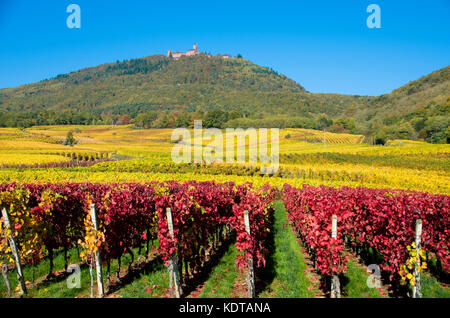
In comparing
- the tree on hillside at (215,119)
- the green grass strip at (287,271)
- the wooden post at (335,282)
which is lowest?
the green grass strip at (287,271)

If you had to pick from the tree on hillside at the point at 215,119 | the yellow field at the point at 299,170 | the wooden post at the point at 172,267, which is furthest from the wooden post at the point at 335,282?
the tree on hillside at the point at 215,119

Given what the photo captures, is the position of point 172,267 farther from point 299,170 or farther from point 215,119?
point 215,119

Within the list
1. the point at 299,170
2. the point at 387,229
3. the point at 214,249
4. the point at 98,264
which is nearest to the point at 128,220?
the point at 98,264

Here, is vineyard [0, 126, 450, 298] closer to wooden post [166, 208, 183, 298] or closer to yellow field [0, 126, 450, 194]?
wooden post [166, 208, 183, 298]

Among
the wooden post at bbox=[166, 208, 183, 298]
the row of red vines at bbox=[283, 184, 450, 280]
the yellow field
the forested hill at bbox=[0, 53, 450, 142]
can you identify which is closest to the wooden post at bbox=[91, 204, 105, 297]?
the wooden post at bbox=[166, 208, 183, 298]

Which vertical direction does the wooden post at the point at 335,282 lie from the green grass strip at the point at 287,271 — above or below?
above

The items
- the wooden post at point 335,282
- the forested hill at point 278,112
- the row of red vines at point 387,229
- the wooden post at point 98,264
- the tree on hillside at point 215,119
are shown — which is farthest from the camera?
the tree on hillside at point 215,119

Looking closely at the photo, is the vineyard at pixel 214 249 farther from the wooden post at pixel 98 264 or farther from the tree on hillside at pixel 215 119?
the tree on hillside at pixel 215 119

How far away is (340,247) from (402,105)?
5653 inches

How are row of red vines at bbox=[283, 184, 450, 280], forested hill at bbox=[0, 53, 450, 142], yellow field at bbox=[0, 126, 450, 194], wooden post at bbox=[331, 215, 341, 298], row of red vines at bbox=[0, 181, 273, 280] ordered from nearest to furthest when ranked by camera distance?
1. wooden post at bbox=[331, 215, 341, 298]
2. row of red vines at bbox=[283, 184, 450, 280]
3. row of red vines at bbox=[0, 181, 273, 280]
4. yellow field at bbox=[0, 126, 450, 194]
5. forested hill at bbox=[0, 53, 450, 142]

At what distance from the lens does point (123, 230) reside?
8.57 meters

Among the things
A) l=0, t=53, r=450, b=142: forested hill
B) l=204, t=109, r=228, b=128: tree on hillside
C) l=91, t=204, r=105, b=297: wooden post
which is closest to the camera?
l=91, t=204, r=105, b=297: wooden post
